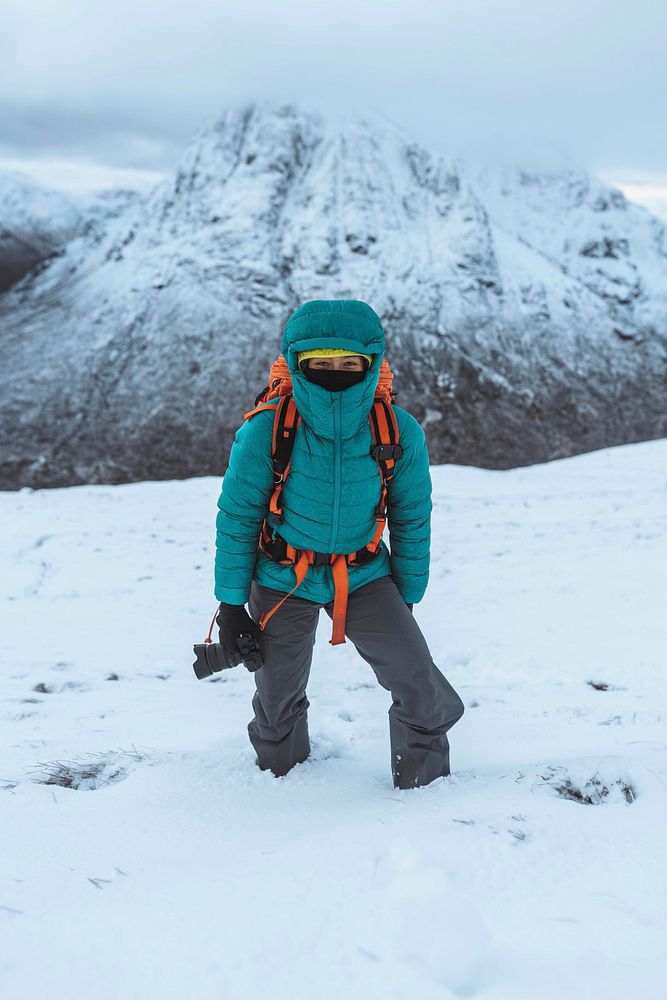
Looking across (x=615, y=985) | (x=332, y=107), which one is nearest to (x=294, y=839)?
(x=615, y=985)

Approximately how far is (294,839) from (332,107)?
78858 mm

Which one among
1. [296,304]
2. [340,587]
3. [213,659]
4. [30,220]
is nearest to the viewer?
[340,587]

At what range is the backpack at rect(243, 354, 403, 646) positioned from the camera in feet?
10.7

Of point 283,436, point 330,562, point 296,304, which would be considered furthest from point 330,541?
point 296,304

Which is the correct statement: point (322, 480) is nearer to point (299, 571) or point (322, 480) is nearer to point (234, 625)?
point (299, 571)

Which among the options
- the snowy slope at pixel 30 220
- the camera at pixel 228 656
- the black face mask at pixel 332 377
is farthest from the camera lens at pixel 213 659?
the snowy slope at pixel 30 220

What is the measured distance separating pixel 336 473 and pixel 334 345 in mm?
614

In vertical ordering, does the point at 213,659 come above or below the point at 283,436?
below

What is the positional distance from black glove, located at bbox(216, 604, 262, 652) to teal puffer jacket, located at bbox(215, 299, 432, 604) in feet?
0.20

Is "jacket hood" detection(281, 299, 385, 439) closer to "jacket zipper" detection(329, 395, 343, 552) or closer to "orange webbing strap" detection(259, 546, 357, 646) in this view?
"jacket zipper" detection(329, 395, 343, 552)

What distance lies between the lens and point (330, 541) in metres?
3.34

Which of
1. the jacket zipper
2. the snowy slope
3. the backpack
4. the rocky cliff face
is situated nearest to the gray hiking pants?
the backpack

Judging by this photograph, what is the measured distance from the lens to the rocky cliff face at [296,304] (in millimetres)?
51125

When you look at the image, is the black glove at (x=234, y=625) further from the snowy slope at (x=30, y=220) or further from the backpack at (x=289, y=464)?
the snowy slope at (x=30, y=220)
